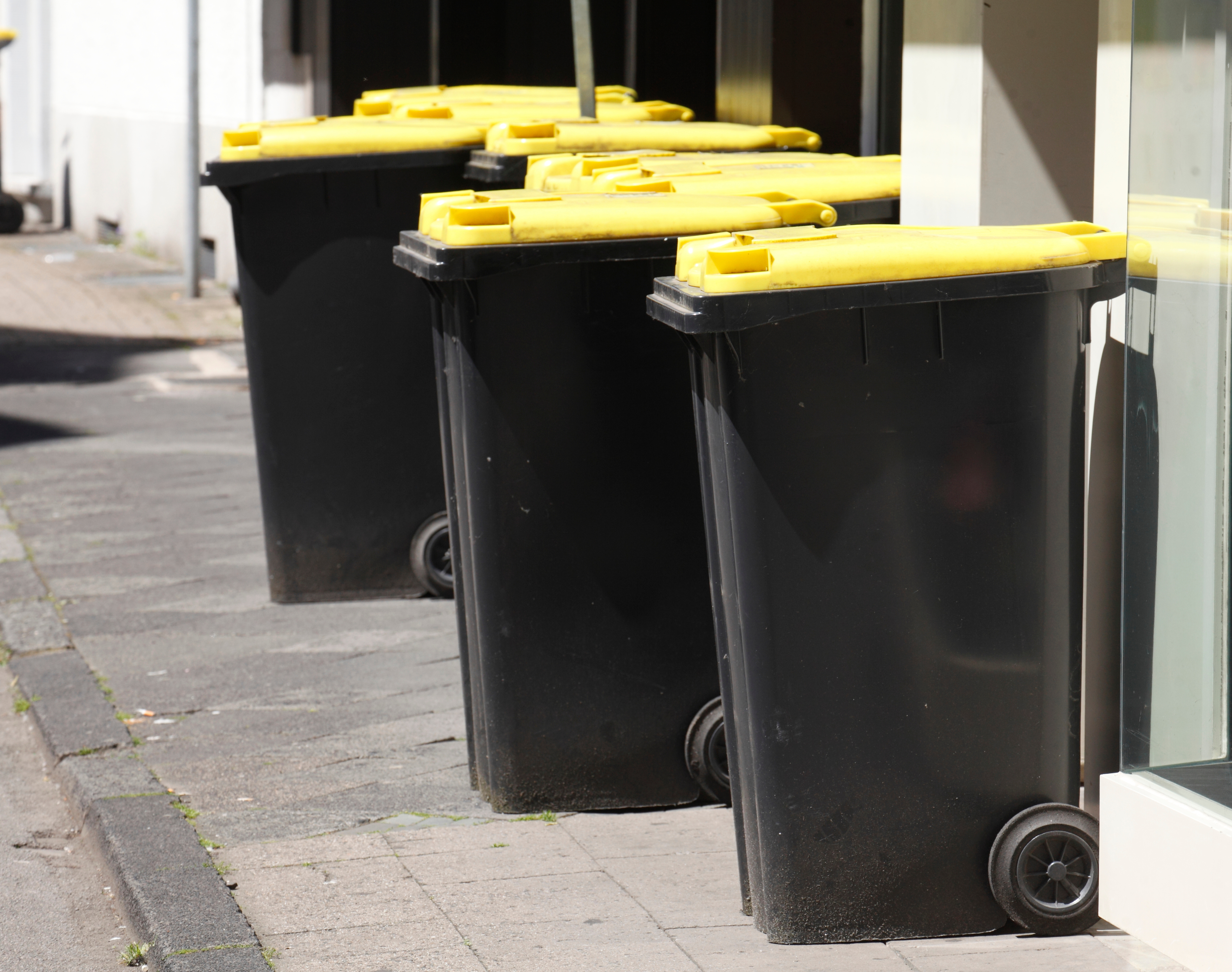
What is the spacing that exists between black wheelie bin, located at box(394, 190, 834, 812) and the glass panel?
36.5 inches

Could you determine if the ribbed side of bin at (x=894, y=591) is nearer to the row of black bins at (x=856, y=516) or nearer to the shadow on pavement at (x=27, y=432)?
the row of black bins at (x=856, y=516)

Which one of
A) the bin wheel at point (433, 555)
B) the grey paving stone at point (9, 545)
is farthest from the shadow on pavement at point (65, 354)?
the bin wheel at point (433, 555)

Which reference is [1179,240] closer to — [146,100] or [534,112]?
[534,112]

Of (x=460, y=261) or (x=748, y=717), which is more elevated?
(x=460, y=261)

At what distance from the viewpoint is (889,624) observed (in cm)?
316

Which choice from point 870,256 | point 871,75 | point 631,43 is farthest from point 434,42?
point 870,256

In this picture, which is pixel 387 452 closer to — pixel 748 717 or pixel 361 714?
pixel 361 714

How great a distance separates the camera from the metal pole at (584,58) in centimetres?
539

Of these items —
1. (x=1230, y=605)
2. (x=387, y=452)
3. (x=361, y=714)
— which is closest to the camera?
(x=1230, y=605)

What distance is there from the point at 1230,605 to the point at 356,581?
3.37m

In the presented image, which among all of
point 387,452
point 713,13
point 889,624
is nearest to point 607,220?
point 889,624

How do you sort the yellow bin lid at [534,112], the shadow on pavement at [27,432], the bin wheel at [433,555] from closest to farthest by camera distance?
the bin wheel at [433,555] → the yellow bin lid at [534,112] → the shadow on pavement at [27,432]

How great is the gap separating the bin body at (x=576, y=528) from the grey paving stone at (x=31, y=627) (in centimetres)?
192

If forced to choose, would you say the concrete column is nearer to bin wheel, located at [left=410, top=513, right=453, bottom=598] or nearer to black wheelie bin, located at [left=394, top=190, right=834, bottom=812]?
black wheelie bin, located at [left=394, top=190, right=834, bottom=812]
